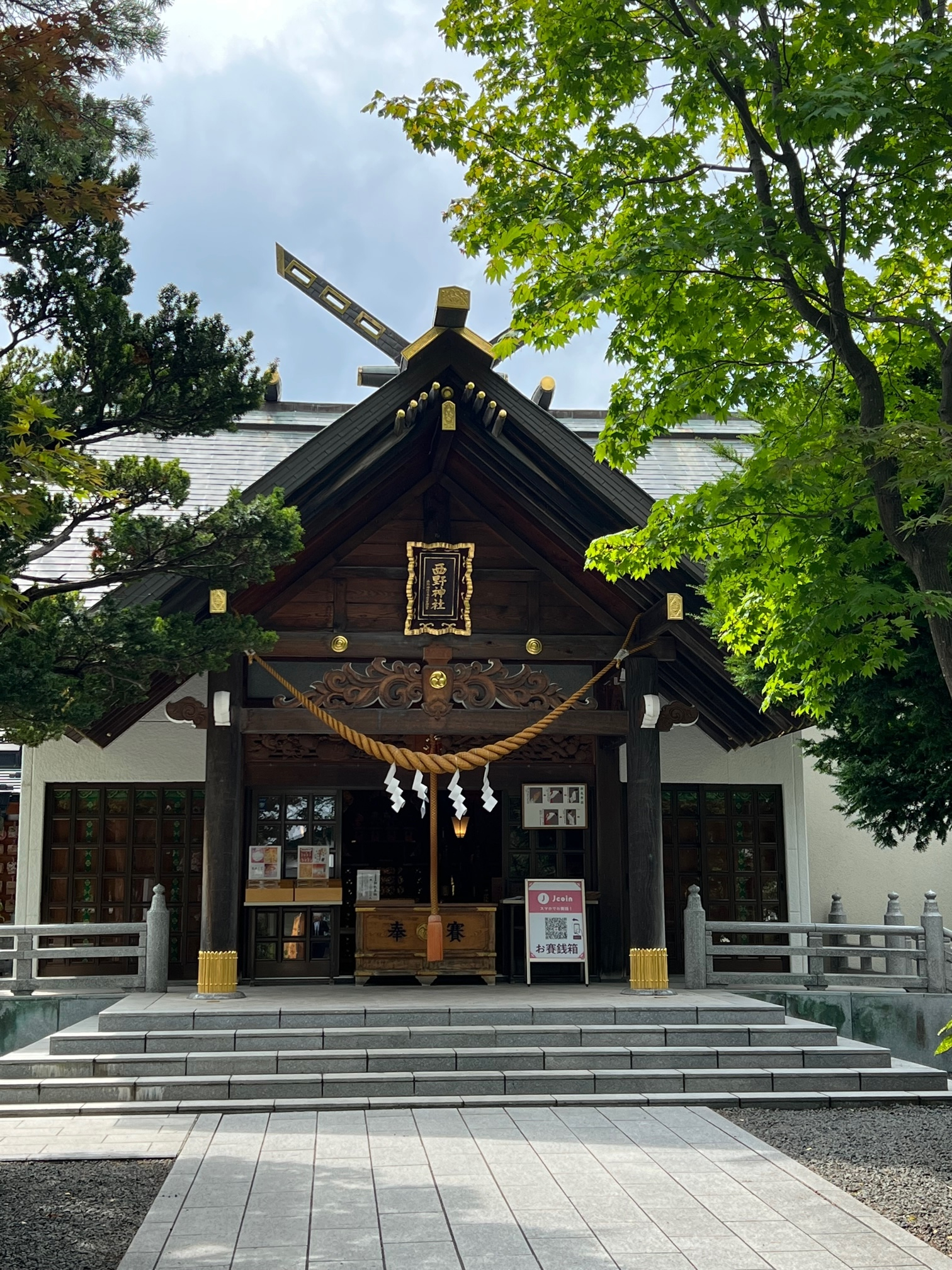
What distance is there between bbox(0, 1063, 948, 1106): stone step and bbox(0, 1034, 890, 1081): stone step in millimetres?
62

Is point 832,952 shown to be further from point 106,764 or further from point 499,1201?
point 106,764

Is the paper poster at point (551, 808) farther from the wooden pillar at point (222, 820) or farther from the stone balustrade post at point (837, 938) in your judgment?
the wooden pillar at point (222, 820)

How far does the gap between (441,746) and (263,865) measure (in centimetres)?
251

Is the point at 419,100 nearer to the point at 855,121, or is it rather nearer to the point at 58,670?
the point at 855,121

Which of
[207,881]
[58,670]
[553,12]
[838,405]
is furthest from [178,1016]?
[553,12]

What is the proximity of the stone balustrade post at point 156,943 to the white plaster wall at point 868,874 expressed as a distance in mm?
9098

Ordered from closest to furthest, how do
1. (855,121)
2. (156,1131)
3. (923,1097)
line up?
(855,121) → (156,1131) → (923,1097)

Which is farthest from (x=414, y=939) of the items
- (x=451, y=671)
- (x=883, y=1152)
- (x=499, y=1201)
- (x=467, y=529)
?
(x=499, y=1201)

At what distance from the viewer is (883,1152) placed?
25.5ft

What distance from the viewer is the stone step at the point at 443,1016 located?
10062 millimetres

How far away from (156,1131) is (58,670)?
3.36 meters

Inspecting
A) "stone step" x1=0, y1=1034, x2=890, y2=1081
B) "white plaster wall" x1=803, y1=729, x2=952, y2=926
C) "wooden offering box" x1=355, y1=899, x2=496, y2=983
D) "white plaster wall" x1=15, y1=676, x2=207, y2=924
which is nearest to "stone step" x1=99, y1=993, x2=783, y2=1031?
"stone step" x1=0, y1=1034, x2=890, y2=1081

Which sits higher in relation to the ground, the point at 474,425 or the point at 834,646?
the point at 474,425

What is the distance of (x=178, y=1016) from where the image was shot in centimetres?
1002
